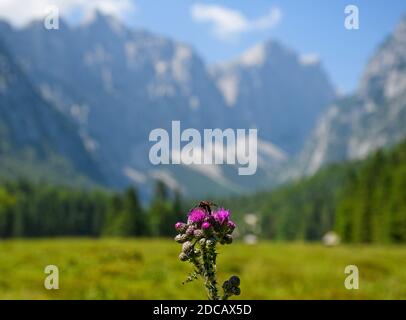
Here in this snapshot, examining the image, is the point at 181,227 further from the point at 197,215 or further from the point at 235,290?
the point at 235,290

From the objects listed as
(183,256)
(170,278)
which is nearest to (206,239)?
(183,256)

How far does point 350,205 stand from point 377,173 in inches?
327

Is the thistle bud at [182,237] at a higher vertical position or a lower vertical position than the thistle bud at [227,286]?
higher

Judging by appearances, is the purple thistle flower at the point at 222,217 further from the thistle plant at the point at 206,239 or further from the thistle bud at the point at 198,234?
the thistle bud at the point at 198,234

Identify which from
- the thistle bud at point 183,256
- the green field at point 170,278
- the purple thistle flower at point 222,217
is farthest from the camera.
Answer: the green field at point 170,278

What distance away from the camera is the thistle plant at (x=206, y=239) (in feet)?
8.77

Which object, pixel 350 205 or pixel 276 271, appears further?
pixel 350 205

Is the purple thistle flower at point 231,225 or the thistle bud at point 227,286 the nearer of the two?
the purple thistle flower at point 231,225

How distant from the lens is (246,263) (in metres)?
37.2

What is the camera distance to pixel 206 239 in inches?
104

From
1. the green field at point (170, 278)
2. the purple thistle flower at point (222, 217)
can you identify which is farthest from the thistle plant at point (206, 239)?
the green field at point (170, 278)

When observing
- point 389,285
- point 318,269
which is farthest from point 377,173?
point 389,285
